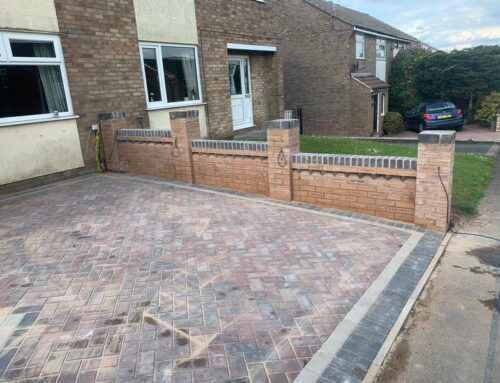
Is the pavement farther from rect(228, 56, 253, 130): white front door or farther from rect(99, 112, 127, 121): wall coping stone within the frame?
rect(228, 56, 253, 130): white front door

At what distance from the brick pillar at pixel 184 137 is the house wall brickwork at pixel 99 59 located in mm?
2519

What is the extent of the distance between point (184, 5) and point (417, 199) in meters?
9.13

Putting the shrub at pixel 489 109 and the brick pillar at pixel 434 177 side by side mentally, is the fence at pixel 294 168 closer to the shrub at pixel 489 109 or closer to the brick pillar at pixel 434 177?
the brick pillar at pixel 434 177

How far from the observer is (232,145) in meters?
7.46

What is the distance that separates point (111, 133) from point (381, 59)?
21.1m

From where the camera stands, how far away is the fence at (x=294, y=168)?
17.5 feet

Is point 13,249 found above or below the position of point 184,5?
below

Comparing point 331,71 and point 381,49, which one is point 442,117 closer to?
point 331,71

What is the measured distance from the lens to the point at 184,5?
444 inches

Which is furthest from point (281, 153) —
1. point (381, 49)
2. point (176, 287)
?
point (381, 49)

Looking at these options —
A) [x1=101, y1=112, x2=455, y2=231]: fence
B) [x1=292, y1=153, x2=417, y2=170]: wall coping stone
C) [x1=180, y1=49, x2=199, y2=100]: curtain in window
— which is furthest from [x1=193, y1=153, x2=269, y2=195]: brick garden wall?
[x1=180, y1=49, x2=199, y2=100]: curtain in window

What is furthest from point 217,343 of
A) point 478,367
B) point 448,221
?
point 448,221

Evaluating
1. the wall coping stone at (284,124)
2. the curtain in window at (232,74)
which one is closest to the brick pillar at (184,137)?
the wall coping stone at (284,124)

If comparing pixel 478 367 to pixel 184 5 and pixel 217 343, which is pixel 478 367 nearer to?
pixel 217 343
